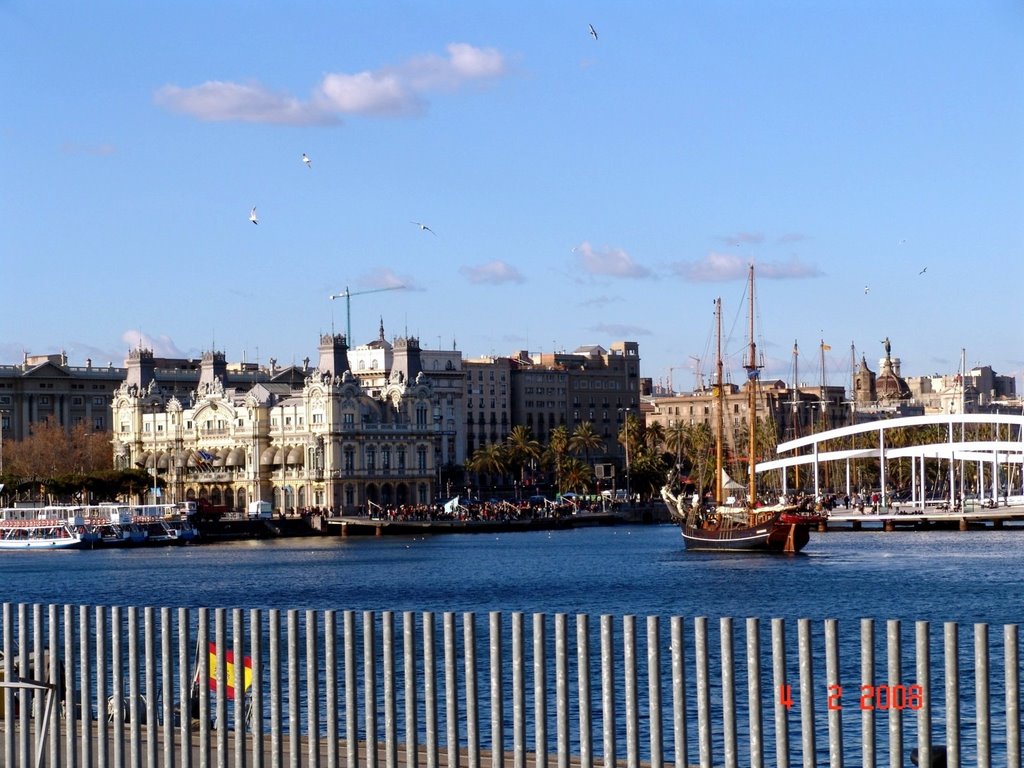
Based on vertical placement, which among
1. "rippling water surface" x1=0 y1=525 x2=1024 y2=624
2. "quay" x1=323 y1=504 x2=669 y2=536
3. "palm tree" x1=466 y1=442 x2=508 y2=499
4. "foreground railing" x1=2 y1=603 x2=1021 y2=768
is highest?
"palm tree" x1=466 y1=442 x2=508 y2=499

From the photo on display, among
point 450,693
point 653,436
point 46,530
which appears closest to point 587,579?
point 46,530

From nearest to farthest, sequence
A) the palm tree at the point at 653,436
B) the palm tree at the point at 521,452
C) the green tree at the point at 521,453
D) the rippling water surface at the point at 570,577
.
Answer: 1. the rippling water surface at the point at 570,577
2. the green tree at the point at 521,453
3. the palm tree at the point at 521,452
4. the palm tree at the point at 653,436

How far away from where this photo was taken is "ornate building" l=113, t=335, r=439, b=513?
151 metres

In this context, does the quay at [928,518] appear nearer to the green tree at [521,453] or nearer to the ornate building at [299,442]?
the ornate building at [299,442]

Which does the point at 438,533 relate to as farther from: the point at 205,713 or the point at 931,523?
the point at 205,713

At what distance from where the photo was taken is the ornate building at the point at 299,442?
151 meters

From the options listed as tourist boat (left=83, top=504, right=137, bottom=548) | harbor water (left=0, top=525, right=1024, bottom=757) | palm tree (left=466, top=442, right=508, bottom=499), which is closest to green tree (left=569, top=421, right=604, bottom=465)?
palm tree (left=466, top=442, right=508, bottom=499)

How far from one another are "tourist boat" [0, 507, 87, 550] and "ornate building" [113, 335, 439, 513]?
88.8ft

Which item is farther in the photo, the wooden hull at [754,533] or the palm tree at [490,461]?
the palm tree at [490,461]

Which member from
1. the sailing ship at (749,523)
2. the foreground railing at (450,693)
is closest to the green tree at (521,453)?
the sailing ship at (749,523)

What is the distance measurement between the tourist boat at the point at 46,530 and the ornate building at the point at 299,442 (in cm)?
2706

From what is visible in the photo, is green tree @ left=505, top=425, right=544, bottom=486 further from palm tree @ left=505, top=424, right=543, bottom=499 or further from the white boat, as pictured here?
the white boat

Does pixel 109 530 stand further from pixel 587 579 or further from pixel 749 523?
pixel 587 579
